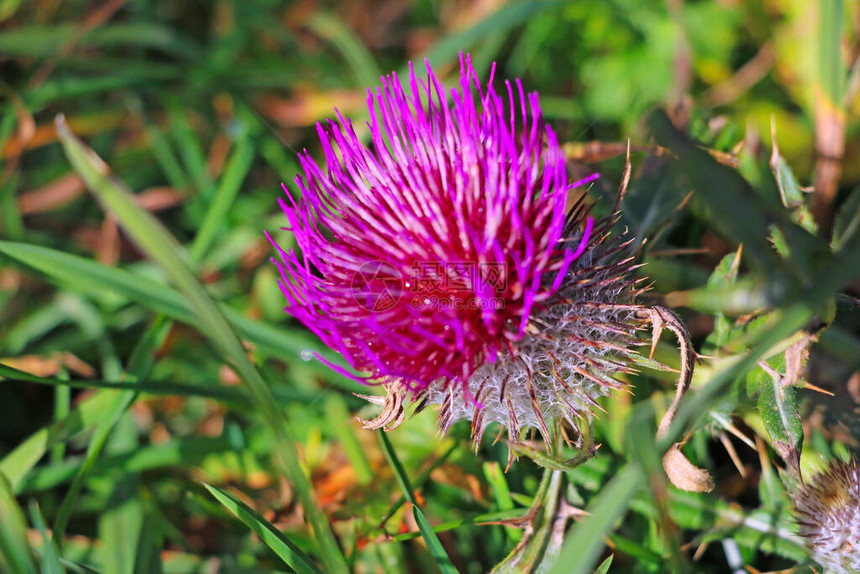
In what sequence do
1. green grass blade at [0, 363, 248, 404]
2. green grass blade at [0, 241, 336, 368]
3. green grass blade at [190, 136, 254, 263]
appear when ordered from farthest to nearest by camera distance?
green grass blade at [190, 136, 254, 263] < green grass blade at [0, 241, 336, 368] < green grass blade at [0, 363, 248, 404]

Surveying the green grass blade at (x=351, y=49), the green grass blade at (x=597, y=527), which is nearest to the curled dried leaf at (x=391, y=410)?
the green grass blade at (x=597, y=527)

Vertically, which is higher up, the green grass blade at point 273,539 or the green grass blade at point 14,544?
the green grass blade at point 14,544

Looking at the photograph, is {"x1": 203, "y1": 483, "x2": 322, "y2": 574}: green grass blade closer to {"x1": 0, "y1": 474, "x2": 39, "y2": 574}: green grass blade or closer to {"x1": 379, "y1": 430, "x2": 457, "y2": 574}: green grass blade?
{"x1": 379, "y1": 430, "x2": 457, "y2": 574}: green grass blade

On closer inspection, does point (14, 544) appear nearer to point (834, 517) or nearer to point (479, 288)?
point (479, 288)

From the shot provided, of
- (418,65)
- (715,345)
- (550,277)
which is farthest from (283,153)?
(715,345)

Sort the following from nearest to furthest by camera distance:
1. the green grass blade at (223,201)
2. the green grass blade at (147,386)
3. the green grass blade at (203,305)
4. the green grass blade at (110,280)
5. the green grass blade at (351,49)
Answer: the green grass blade at (203,305) < the green grass blade at (147,386) < the green grass blade at (110,280) < the green grass blade at (223,201) < the green grass blade at (351,49)

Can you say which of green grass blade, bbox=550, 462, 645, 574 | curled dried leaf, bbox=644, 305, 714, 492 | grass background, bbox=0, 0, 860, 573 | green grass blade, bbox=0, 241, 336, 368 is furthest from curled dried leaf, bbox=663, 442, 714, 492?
green grass blade, bbox=0, 241, 336, 368

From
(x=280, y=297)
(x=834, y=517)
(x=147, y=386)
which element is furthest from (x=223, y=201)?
(x=834, y=517)

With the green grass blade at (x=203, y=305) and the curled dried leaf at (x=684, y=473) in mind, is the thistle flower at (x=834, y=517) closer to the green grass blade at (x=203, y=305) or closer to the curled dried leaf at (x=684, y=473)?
the curled dried leaf at (x=684, y=473)
